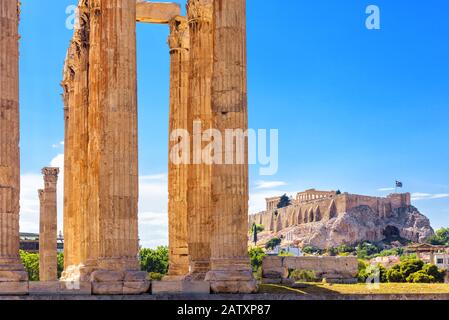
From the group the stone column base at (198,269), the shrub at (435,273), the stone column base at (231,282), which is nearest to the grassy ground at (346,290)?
the stone column base at (231,282)

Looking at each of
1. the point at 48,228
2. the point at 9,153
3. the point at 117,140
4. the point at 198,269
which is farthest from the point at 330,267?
the point at 9,153

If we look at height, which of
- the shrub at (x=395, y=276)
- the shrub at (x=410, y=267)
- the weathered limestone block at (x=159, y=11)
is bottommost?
the shrub at (x=395, y=276)

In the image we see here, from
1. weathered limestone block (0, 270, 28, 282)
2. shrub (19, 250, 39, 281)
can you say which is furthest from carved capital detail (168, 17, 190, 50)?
shrub (19, 250, 39, 281)

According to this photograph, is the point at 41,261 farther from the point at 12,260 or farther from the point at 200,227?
the point at 12,260

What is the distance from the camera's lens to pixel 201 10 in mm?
55406

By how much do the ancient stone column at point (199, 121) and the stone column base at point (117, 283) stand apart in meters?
7.63

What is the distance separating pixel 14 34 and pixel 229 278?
52.3ft

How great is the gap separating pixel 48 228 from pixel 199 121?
2773cm

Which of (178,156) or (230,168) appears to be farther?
(178,156)

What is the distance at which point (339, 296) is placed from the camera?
44.5m

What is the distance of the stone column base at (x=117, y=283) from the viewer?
4406cm

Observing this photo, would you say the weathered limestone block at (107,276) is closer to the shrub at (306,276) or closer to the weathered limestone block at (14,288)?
the weathered limestone block at (14,288)

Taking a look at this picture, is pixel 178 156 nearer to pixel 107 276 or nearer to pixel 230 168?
pixel 230 168
